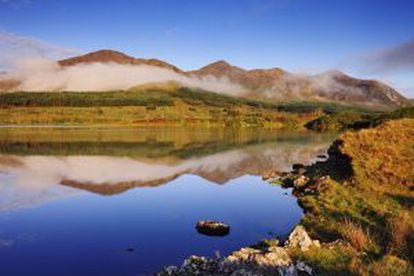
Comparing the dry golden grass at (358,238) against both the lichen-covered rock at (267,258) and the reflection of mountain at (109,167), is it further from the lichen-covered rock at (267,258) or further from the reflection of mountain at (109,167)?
the reflection of mountain at (109,167)

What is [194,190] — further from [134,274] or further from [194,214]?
[134,274]

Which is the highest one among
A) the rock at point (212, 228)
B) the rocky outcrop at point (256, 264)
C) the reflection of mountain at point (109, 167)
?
the rocky outcrop at point (256, 264)

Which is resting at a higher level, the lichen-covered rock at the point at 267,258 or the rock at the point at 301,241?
the rock at the point at 301,241

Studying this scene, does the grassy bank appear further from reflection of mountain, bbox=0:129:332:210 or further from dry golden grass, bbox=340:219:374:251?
reflection of mountain, bbox=0:129:332:210

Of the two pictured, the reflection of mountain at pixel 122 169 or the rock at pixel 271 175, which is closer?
the reflection of mountain at pixel 122 169

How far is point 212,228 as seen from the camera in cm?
A: 3234

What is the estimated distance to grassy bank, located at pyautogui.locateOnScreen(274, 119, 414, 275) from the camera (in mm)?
20953

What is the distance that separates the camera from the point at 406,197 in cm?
3472

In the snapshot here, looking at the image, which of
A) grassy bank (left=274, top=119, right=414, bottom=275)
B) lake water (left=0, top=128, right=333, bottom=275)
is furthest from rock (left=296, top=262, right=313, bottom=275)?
lake water (left=0, top=128, right=333, bottom=275)

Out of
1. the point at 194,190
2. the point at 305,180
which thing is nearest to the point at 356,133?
the point at 305,180

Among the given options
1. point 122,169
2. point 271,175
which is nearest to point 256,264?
point 271,175

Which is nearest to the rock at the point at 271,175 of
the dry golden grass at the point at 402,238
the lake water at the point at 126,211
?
the lake water at the point at 126,211

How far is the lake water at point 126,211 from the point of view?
1051 inches

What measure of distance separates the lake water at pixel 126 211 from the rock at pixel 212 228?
0.72 metres
